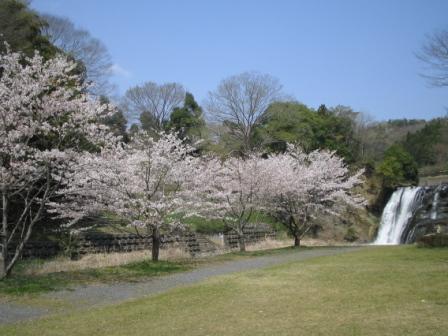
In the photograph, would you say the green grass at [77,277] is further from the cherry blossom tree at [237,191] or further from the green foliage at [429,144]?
the green foliage at [429,144]

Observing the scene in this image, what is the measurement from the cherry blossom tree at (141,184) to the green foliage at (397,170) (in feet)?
76.6

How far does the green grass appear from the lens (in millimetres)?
10202

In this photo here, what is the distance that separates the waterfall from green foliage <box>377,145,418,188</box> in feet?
5.97

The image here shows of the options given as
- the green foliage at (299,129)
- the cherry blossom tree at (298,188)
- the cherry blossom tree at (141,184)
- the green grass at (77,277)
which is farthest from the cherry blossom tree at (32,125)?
the green foliage at (299,129)

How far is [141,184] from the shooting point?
15.4m

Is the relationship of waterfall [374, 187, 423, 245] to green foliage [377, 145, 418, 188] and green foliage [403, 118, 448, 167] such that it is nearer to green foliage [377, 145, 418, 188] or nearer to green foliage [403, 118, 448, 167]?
green foliage [377, 145, 418, 188]

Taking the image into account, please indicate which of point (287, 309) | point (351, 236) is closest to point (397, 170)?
point (351, 236)

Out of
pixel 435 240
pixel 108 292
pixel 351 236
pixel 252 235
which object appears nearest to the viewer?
pixel 108 292

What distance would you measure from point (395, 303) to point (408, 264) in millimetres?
5481

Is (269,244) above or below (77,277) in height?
above

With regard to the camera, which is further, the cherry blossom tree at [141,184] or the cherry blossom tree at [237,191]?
the cherry blossom tree at [237,191]

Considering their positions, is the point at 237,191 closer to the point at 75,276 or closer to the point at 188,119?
the point at 75,276

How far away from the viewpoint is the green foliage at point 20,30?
61.0ft

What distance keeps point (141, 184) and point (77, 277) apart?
4302 millimetres
